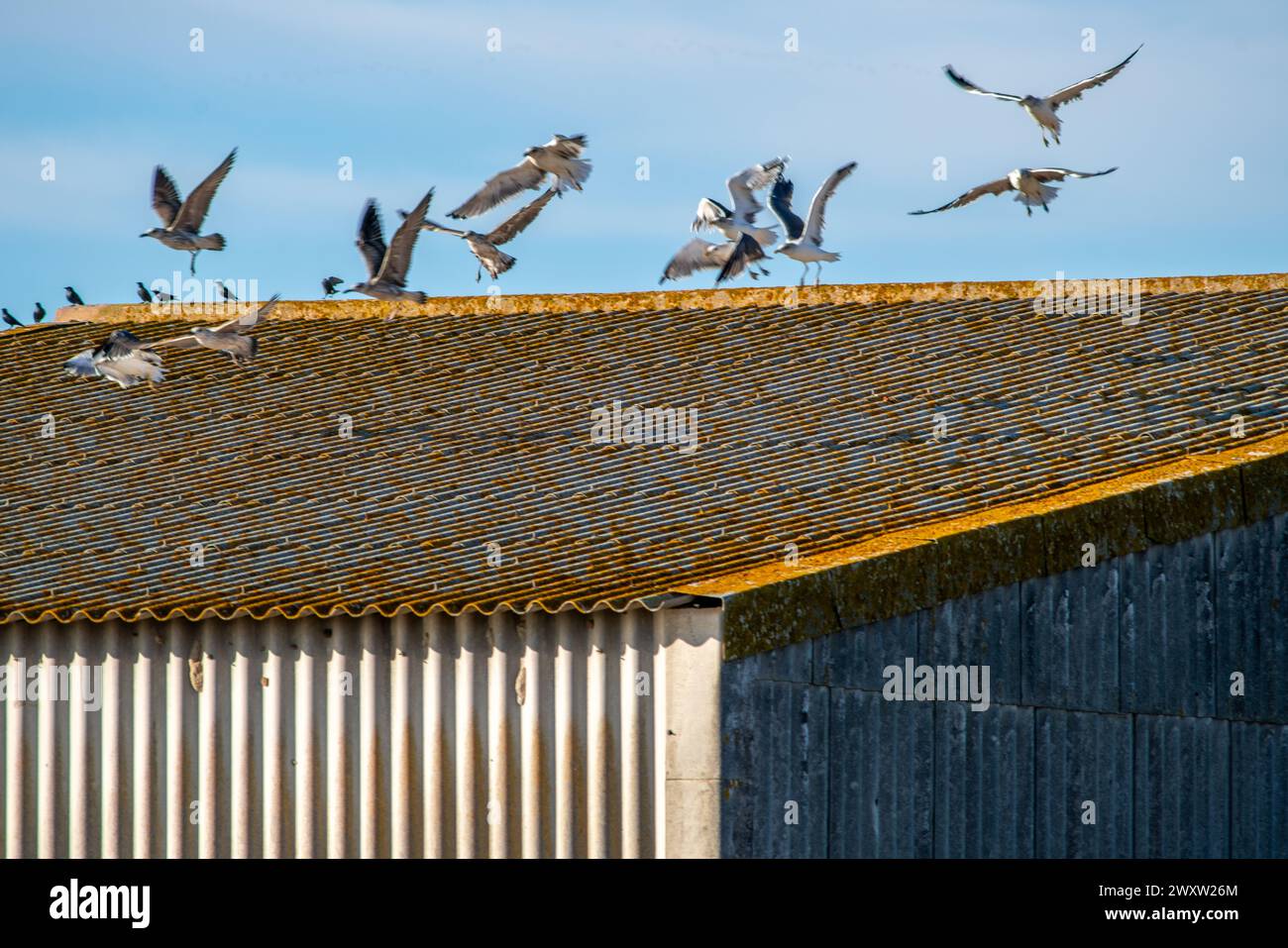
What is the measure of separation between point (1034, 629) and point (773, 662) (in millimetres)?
2264

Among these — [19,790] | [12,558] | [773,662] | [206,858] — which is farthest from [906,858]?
[12,558]

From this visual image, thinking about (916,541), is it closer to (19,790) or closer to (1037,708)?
(1037,708)

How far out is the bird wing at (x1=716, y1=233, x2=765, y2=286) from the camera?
69.4 ft

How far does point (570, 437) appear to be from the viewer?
16.8 meters

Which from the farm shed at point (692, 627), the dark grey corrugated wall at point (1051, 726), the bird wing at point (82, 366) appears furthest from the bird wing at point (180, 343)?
the dark grey corrugated wall at point (1051, 726)

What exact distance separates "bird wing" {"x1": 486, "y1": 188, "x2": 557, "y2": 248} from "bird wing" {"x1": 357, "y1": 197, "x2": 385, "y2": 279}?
6.39ft

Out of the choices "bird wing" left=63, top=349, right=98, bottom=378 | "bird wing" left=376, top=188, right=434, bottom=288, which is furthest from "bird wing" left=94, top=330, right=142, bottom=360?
"bird wing" left=376, top=188, right=434, bottom=288

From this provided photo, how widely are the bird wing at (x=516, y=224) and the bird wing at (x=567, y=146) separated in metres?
1.22

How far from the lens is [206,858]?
42.7ft

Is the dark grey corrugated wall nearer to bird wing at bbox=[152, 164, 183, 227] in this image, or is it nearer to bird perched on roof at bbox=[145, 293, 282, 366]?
bird perched on roof at bbox=[145, 293, 282, 366]

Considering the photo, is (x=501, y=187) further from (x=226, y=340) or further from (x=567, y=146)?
(x=226, y=340)

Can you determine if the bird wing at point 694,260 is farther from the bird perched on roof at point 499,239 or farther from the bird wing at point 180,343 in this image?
the bird wing at point 180,343

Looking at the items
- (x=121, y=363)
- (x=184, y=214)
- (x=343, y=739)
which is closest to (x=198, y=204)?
(x=184, y=214)

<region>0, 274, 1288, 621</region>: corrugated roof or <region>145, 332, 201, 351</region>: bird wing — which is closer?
<region>0, 274, 1288, 621</region>: corrugated roof
